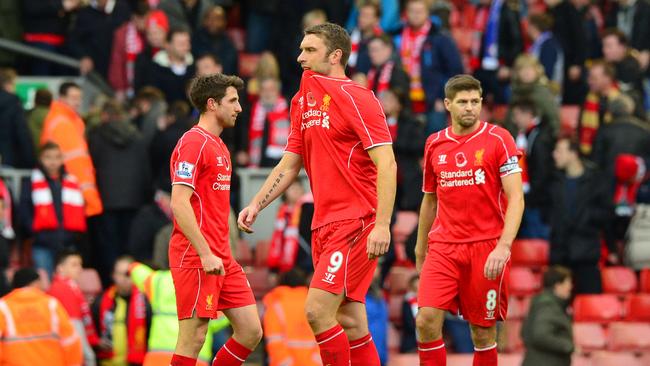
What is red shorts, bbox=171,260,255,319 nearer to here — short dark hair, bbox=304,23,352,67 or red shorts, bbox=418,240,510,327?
red shorts, bbox=418,240,510,327

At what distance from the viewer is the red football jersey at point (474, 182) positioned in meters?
10.5

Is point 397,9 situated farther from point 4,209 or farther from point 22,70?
point 4,209

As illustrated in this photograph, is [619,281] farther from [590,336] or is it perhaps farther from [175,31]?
[175,31]

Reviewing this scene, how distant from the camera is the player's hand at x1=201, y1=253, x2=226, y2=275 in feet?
31.6

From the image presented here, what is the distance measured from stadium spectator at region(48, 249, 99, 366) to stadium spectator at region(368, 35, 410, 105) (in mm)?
4053

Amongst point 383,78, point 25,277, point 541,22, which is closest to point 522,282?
point 383,78

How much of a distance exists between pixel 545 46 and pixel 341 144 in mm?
10329

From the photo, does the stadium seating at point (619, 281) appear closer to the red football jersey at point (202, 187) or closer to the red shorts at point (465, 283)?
the red shorts at point (465, 283)

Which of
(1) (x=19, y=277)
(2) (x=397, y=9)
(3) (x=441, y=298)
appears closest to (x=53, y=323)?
(1) (x=19, y=277)

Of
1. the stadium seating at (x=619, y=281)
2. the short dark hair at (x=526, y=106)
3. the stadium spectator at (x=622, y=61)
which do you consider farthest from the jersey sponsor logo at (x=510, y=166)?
the stadium spectator at (x=622, y=61)

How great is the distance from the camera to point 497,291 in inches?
414


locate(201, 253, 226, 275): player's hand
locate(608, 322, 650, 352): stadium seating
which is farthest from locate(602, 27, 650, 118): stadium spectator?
locate(201, 253, 226, 275): player's hand

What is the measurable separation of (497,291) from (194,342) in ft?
6.74

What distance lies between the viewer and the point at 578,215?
1684 centimetres
